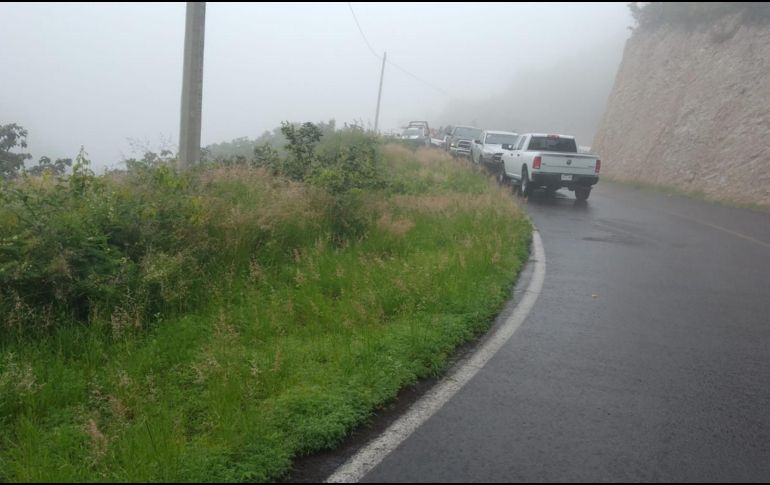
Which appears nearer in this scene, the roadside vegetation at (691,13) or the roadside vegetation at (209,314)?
the roadside vegetation at (209,314)

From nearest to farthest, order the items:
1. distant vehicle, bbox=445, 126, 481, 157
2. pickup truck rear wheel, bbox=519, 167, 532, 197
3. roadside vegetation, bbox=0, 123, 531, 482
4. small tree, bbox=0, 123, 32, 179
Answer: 1. roadside vegetation, bbox=0, 123, 531, 482
2. small tree, bbox=0, 123, 32, 179
3. pickup truck rear wheel, bbox=519, 167, 532, 197
4. distant vehicle, bbox=445, 126, 481, 157

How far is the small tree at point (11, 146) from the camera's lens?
8.46 metres

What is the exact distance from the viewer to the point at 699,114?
25125 mm

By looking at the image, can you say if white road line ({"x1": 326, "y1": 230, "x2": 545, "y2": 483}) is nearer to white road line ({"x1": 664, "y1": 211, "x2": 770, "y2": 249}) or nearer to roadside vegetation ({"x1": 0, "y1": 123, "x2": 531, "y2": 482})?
roadside vegetation ({"x1": 0, "y1": 123, "x2": 531, "y2": 482})

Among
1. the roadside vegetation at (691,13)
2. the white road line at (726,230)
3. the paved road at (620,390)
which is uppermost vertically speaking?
the roadside vegetation at (691,13)

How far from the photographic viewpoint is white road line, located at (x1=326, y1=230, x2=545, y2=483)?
12.8 feet

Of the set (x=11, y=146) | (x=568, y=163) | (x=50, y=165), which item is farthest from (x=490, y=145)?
(x=11, y=146)

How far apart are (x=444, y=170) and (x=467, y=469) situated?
17.0m

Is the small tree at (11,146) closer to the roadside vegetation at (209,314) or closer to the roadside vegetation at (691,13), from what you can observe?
the roadside vegetation at (209,314)

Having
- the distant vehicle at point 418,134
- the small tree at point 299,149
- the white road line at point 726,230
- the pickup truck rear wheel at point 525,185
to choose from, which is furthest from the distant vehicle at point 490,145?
the small tree at point 299,149

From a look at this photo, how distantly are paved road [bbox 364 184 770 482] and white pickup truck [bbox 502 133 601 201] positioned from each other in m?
8.06

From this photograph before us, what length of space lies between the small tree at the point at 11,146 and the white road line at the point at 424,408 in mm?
6257

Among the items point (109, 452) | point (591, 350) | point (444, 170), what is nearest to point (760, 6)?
point (444, 170)

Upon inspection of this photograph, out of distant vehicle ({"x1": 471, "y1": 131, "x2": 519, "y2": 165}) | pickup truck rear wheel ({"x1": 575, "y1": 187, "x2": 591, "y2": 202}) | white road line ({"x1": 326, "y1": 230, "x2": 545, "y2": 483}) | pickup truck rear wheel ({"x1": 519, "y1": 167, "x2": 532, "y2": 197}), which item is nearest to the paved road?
white road line ({"x1": 326, "y1": 230, "x2": 545, "y2": 483})
